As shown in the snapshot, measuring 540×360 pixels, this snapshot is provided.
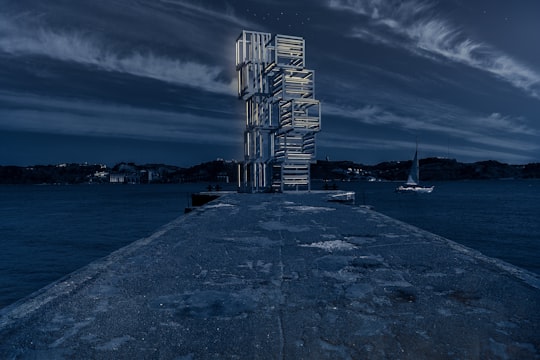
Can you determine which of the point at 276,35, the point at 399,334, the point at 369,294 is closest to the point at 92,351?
the point at 399,334

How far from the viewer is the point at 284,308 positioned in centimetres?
266

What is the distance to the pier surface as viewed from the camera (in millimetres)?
2098

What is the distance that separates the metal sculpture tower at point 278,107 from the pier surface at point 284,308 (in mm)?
16772

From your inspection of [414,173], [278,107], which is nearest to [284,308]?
[278,107]

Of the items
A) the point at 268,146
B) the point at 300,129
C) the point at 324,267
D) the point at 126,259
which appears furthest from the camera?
the point at 268,146

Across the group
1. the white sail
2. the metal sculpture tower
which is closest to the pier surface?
the metal sculpture tower

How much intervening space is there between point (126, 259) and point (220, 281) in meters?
1.52

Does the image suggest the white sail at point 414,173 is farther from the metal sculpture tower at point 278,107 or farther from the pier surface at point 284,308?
the pier surface at point 284,308

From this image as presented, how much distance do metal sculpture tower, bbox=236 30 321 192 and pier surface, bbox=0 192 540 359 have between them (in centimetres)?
1677

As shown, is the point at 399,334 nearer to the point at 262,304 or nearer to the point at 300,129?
the point at 262,304

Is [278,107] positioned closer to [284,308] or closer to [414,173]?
[284,308]

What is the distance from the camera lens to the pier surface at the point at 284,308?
210cm

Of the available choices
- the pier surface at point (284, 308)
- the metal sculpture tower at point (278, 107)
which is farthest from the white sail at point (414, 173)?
the pier surface at point (284, 308)

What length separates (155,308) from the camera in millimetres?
2689
